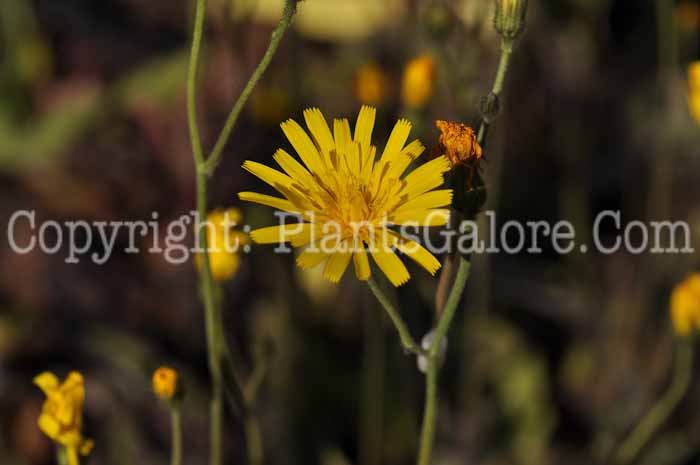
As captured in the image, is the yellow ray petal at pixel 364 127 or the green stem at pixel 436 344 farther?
the yellow ray petal at pixel 364 127

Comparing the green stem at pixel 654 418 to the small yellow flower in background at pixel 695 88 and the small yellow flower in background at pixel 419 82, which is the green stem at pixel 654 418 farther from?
the small yellow flower in background at pixel 419 82

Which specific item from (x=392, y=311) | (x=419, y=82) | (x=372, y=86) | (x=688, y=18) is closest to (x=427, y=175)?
(x=392, y=311)

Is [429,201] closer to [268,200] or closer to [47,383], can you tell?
[268,200]

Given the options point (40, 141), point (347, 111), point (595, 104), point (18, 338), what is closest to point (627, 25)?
point (595, 104)

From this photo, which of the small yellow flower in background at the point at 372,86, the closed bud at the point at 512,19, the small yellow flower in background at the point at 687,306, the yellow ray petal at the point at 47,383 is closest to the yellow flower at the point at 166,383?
the yellow ray petal at the point at 47,383

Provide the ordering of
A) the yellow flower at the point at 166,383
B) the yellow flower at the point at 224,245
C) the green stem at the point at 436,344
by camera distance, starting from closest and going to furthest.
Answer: the green stem at the point at 436,344
the yellow flower at the point at 166,383
the yellow flower at the point at 224,245

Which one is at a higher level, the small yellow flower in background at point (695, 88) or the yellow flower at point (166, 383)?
the small yellow flower in background at point (695, 88)

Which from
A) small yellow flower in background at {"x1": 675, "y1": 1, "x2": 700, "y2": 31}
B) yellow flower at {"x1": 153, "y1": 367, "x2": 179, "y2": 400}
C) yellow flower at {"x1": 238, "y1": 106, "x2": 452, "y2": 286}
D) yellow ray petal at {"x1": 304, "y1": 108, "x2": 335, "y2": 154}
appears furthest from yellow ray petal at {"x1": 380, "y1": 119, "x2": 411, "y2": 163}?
small yellow flower in background at {"x1": 675, "y1": 1, "x2": 700, "y2": 31}
